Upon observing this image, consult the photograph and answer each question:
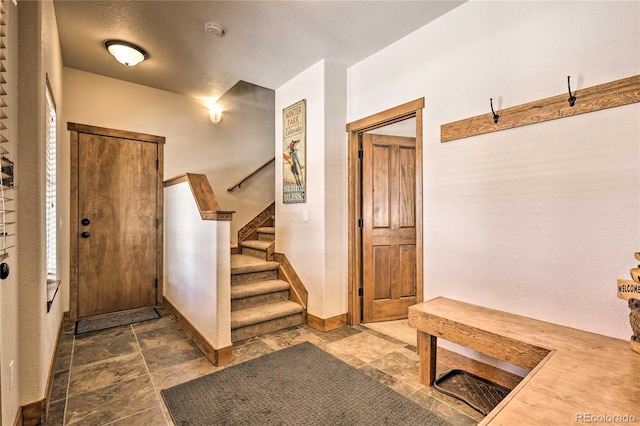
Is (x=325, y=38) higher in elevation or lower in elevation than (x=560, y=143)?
higher

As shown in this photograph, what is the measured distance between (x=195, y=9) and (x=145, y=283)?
310cm

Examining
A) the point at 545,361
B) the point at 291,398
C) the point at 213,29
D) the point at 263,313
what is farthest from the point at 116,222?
the point at 545,361

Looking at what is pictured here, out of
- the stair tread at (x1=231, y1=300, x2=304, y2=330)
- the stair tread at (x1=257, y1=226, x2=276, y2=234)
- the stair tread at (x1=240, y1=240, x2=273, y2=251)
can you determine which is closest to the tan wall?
the stair tread at (x1=231, y1=300, x2=304, y2=330)

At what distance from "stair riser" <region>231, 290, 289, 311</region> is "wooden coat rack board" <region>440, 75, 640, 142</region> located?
91.4 inches

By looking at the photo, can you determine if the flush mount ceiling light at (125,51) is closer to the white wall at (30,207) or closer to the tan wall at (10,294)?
the white wall at (30,207)

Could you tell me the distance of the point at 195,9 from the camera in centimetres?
236

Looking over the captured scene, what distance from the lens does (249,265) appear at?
11.2ft

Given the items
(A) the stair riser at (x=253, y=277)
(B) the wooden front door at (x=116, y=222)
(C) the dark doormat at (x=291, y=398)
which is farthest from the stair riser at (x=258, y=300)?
(B) the wooden front door at (x=116, y=222)

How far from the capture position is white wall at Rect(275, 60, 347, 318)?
3113 mm

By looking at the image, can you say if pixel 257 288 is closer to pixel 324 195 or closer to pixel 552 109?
pixel 324 195

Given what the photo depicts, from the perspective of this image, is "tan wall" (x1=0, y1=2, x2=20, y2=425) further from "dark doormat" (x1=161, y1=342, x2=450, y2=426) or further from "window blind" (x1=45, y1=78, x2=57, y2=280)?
"window blind" (x1=45, y1=78, x2=57, y2=280)

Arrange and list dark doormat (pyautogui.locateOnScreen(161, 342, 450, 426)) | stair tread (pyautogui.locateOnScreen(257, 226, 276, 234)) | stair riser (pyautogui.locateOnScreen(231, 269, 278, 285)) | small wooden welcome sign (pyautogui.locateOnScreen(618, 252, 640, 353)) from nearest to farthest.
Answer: small wooden welcome sign (pyautogui.locateOnScreen(618, 252, 640, 353)) < dark doormat (pyautogui.locateOnScreen(161, 342, 450, 426)) < stair riser (pyautogui.locateOnScreen(231, 269, 278, 285)) < stair tread (pyautogui.locateOnScreen(257, 226, 276, 234))

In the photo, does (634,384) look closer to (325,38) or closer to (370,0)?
(370,0)

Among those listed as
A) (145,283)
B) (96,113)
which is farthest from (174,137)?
(145,283)
